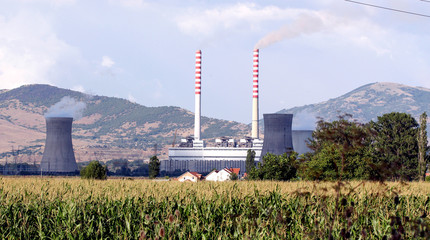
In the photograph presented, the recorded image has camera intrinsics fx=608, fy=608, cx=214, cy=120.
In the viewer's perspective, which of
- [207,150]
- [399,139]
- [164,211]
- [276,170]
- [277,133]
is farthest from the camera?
[207,150]

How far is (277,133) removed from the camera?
92.5 metres

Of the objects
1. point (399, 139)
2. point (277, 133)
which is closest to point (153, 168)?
point (277, 133)

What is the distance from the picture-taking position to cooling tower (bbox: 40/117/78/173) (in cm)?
9644

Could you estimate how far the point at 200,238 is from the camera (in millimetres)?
11070

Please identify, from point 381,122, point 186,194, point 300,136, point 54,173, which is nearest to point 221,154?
point 300,136

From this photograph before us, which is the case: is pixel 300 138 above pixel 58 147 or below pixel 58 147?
above

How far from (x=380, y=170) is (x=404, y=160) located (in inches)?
2569

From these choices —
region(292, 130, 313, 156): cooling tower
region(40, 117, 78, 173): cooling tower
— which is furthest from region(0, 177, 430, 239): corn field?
region(292, 130, 313, 156): cooling tower

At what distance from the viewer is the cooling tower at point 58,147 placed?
96.4 meters

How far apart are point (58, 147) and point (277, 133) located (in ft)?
115

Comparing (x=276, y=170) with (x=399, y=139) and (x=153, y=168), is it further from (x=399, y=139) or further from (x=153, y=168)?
(x=153, y=168)

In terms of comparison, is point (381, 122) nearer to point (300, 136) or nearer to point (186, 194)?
point (300, 136)

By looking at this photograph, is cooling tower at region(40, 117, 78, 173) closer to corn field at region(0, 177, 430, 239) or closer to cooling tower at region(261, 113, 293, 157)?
cooling tower at region(261, 113, 293, 157)

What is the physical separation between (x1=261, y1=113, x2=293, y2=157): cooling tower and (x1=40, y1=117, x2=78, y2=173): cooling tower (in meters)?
31.5
